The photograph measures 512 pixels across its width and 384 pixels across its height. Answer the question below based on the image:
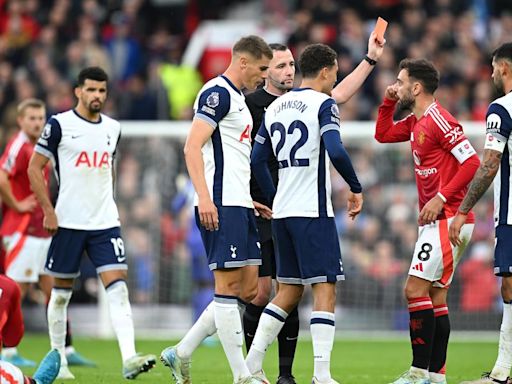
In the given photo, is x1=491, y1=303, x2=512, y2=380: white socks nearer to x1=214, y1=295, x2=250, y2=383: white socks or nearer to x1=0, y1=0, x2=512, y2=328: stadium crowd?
x1=214, y1=295, x2=250, y2=383: white socks

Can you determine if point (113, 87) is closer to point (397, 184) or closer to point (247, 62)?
point (397, 184)

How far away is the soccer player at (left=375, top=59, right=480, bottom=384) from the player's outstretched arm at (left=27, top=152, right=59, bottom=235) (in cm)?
325

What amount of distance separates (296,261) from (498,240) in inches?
63.6

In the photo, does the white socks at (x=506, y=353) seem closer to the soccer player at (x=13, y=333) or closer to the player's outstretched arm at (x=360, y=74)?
the player's outstretched arm at (x=360, y=74)

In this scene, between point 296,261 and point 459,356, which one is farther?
point 459,356

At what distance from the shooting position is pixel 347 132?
17.6 meters

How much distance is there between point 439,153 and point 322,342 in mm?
1891

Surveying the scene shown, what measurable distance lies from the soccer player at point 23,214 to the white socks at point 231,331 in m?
3.90

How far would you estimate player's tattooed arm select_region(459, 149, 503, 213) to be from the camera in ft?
31.7

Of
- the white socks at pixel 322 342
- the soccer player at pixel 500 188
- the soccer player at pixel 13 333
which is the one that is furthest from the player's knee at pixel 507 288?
the soccer player at pixel 13 333

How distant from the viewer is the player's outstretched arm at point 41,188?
1125 cm

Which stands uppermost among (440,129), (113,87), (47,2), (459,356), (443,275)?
(47,2)

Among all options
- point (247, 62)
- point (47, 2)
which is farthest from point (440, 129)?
point (47, 2)

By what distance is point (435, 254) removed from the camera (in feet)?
32.8
